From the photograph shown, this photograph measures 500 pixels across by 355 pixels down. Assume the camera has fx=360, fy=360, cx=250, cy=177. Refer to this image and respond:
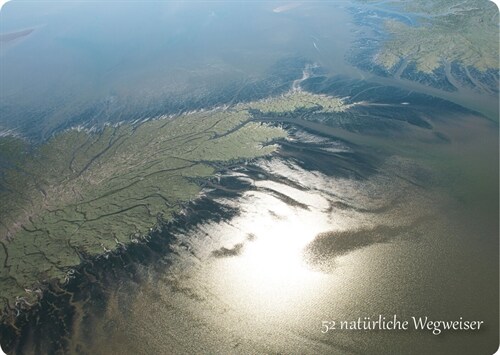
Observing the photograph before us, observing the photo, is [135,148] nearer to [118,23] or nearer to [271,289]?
[271,289]

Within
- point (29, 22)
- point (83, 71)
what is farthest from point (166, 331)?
point (29, 22)

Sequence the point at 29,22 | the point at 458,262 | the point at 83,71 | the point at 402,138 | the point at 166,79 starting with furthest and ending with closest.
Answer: the point at 29,22 → the point at 83,71 → the point at 166,79 → the point at 402,138 → the point at 458,262

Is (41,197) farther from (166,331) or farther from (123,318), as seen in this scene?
(166,331)

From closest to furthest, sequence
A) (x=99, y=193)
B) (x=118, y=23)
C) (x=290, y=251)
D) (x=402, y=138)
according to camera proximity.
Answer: (x=290, y=251)
(x=99, y=193)
(x=402, y=138)
(x=118, y=23)

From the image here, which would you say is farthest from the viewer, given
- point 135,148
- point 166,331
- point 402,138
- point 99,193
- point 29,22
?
point 29,22

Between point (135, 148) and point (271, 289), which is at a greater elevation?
point (135, 148)

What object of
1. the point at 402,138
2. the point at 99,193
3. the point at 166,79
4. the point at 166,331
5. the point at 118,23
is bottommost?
the point at 166,331

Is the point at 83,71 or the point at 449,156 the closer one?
the point at 449,156

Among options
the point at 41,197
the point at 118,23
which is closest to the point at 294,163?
the point at 41,197

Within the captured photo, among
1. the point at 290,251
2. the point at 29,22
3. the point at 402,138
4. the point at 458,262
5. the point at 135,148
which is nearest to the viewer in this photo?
the point at 458,262
